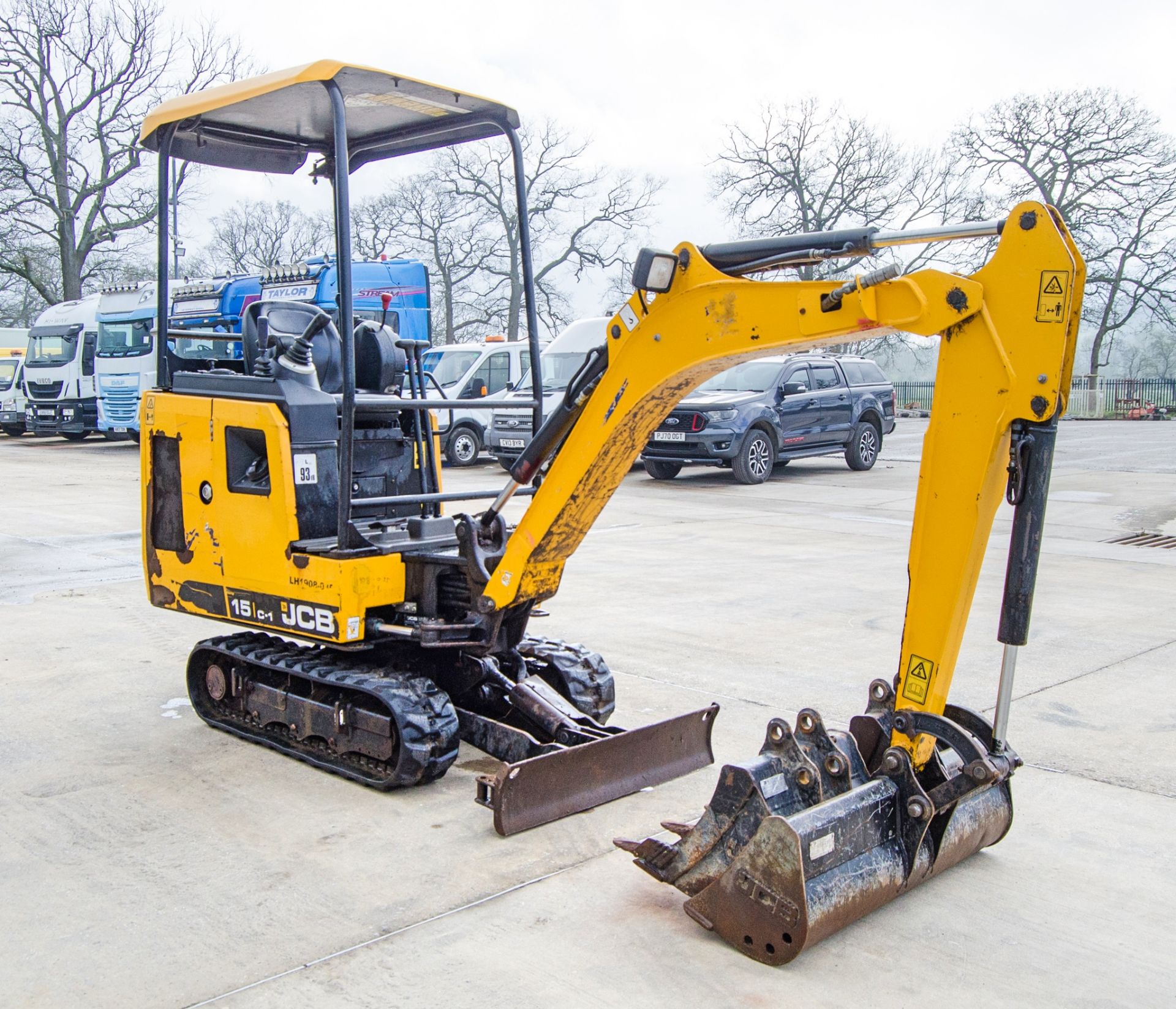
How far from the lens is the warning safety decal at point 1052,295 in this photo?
10.8 ft

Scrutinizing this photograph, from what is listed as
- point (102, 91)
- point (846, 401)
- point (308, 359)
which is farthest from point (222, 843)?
point (102, 91)

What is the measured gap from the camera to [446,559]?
16.1 feet

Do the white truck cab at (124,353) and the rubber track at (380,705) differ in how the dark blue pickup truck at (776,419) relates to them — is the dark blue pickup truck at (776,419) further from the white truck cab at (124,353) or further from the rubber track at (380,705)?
the white truck cab at (124,353)

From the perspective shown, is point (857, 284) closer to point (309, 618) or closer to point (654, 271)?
point (654, 271)

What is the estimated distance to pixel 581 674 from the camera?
542 cm

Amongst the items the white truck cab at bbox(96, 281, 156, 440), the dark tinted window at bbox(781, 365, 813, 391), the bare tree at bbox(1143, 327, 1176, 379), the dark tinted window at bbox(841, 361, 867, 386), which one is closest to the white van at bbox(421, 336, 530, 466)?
the dark tinted window at bbox(781, 365, 813, 391)

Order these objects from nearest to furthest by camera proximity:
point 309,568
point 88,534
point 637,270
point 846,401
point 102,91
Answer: point 637,270 → point 309,568 → point 88,534 → point 846,401 → point 102,91

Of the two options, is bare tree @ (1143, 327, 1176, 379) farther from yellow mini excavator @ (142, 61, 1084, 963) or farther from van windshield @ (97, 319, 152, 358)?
yellow mini excavator @ (142, 61, 1084, 963)

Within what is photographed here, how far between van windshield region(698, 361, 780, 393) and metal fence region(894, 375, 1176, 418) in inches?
939

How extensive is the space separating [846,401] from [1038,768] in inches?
562

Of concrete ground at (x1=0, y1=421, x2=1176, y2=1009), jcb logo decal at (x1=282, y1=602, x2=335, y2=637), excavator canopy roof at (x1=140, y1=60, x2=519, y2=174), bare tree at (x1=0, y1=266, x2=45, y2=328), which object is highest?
bare tree at (x1=0, y1=266, x2=45, y2=328)

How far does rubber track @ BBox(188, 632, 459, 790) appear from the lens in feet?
15.3

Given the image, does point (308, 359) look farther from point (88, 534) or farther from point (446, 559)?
point (88, 534)

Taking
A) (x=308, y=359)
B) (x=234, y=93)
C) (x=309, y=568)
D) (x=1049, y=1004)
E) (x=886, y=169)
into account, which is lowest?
(x=1049, y=1004)
